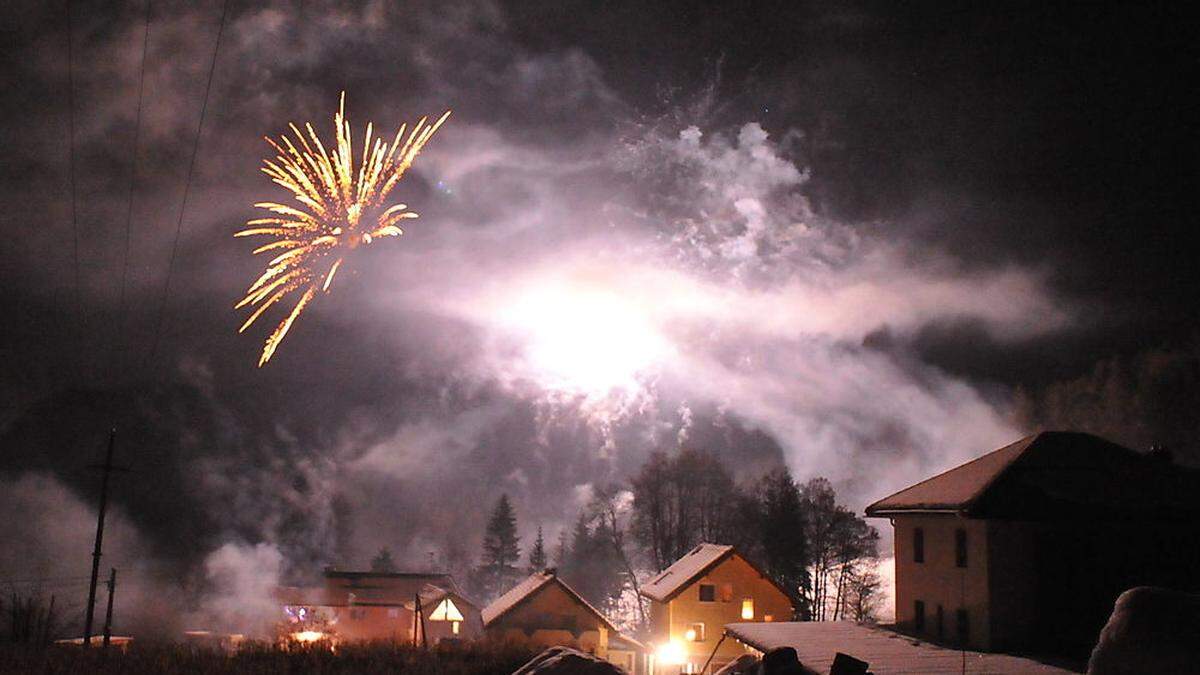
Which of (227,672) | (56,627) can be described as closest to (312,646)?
(227,672)

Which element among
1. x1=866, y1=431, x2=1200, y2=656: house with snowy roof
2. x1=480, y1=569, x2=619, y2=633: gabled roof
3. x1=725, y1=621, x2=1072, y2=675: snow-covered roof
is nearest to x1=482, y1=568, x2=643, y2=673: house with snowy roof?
x1=480, y1=569, x2=619, y2=633: gabled roof

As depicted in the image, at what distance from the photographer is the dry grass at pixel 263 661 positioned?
794 inches

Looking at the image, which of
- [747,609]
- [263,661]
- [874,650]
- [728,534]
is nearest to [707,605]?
[747,609]

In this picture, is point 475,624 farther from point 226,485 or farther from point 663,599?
point 226,485

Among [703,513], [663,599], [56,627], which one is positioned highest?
[703,513]

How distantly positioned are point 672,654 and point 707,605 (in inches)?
115

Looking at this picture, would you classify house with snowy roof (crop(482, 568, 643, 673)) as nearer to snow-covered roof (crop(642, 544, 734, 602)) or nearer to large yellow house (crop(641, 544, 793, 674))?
large yellow house (crop(641, 544, 793, 674))

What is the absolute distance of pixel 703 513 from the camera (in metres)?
57.1

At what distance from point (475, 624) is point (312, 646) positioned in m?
32.5

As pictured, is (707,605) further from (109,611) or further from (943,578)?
(109,611)

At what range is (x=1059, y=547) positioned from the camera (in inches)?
941

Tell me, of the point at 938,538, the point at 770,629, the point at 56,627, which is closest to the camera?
the point at 938,538

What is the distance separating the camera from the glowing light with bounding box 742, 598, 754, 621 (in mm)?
43406

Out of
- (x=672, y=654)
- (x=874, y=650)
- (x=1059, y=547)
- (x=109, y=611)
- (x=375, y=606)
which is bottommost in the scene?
(x=672, y=654)
